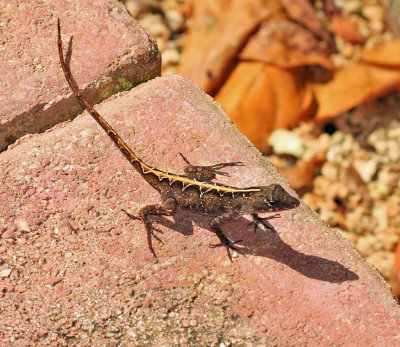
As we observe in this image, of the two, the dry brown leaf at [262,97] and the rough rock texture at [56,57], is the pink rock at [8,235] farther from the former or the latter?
the dry brown leaf at [262,97]

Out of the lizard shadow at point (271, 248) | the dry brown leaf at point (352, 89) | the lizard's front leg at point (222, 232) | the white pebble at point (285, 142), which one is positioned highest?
the lizard's front leg at point (222, 232)

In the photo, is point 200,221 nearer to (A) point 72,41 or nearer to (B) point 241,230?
(B) point 241,230

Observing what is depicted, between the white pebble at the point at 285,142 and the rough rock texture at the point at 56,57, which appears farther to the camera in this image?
the white pebble at the point at 285,142

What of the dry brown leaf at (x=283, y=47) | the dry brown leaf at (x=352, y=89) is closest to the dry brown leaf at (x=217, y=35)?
the dry brown leaf at (x=283, y=47)

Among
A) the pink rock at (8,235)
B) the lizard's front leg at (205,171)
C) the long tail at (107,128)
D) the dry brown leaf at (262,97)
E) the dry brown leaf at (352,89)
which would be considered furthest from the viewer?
the dry brown leaf at (352,89)

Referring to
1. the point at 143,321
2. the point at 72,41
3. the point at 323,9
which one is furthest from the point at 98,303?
the point at 323,9

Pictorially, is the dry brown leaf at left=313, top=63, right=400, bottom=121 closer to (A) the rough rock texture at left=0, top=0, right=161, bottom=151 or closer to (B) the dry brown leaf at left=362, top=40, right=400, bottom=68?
(B) the dry brown leaf at left=362, top=40, right=400, bottom=68
